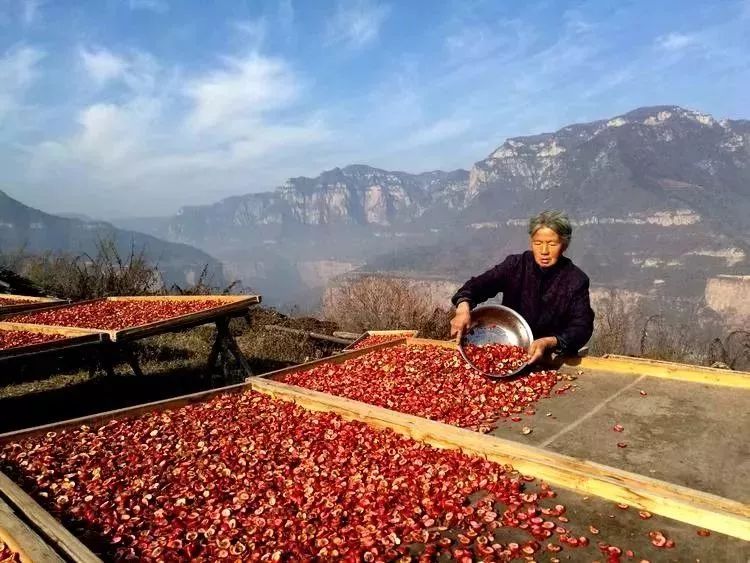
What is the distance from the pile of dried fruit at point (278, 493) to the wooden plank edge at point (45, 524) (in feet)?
0.39

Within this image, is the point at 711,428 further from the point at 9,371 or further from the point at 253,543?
the point at 9,371

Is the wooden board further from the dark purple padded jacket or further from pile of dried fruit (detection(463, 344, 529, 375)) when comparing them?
pile of dried fruit (detection(463, 344, 529, 375))

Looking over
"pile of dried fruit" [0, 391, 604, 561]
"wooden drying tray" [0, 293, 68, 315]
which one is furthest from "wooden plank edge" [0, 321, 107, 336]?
"pile of dried fruit" [0, 391, 604, 561]

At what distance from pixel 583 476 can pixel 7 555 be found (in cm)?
245

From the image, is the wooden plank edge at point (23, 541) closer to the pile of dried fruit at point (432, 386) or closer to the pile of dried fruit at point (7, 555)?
the pile of dried fruit at point (7, 555)

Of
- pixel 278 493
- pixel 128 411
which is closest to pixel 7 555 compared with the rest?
pixel 278 493

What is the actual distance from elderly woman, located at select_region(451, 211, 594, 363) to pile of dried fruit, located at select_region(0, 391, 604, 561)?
171cm

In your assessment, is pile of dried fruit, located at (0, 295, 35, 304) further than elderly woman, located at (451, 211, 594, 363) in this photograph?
Yes

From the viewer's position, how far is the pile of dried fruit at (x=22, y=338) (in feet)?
18.4

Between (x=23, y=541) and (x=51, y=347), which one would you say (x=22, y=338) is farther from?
(x=23, y=541)

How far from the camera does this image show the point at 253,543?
7.33 feet

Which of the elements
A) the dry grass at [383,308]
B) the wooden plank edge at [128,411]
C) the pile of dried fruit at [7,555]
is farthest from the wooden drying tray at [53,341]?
the dry grass at [383,308]

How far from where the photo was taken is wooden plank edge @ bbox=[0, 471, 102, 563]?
2.00 meters

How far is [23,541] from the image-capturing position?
207 cm
